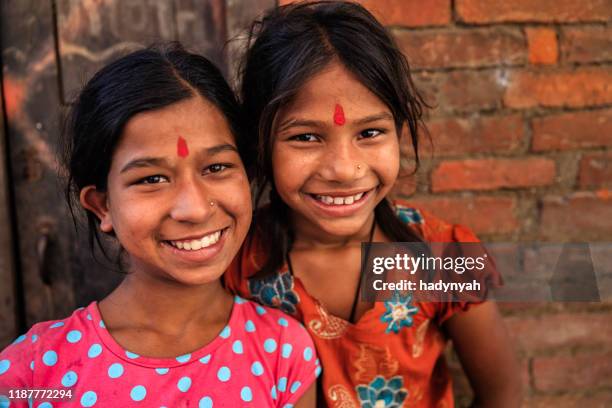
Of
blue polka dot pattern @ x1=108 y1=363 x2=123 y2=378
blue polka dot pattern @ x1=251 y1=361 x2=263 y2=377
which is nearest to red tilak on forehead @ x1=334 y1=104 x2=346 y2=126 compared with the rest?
blue polka dot pattern @ x1=251 y1=361 x2=263 y2=377

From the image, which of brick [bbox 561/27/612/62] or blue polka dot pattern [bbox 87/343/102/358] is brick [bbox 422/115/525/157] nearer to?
brick [bbox 561/27/612/62]

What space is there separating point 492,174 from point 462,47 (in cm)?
36

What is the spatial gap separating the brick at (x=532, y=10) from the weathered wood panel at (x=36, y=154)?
1.17m

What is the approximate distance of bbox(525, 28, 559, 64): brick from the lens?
1.64 metres

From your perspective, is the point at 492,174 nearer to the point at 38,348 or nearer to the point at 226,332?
the point at 226,332

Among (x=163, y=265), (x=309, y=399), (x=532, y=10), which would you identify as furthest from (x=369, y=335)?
(x=532, y=10)

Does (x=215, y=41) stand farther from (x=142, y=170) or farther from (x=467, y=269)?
(x=467, y=269)

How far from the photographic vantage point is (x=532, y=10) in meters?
1.63

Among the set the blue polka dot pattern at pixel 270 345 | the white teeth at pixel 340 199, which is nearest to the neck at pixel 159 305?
the blue polka dot pattern at pixel 270 345

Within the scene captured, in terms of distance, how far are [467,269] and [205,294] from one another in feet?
2.13

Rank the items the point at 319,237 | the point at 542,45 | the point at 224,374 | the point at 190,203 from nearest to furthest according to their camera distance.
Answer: the point at 190,203
the point at 224,374
the point at 319,237
the point at 542,45

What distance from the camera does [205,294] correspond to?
4.47 feet

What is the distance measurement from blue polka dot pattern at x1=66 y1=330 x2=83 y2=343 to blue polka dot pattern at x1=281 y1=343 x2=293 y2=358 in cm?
43

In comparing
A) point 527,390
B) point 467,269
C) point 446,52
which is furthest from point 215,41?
point 527,390
